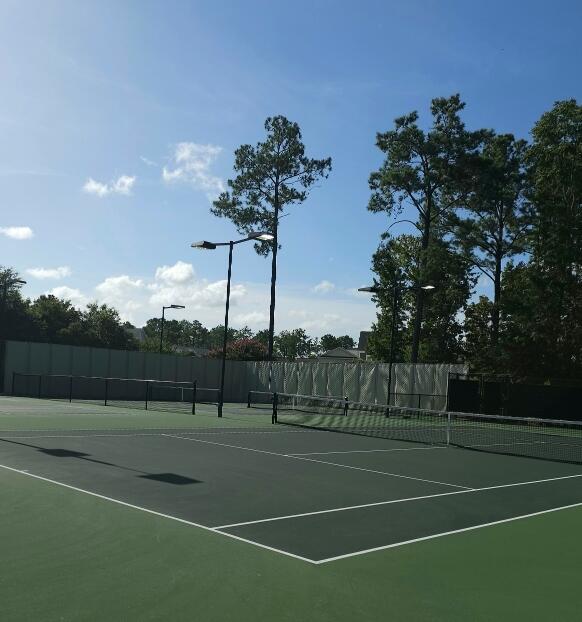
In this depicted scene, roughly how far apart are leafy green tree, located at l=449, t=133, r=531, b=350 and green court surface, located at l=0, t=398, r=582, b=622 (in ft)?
102

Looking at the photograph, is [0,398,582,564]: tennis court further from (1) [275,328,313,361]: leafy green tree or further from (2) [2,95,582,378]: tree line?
(1) [275,328,313,361]: leafy green tree

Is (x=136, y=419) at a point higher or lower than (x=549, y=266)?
lower

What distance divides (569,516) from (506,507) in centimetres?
83

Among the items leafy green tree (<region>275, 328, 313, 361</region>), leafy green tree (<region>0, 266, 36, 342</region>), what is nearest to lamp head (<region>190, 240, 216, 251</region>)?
leafy green tree (<region>0, 266, 36, 342</region>)

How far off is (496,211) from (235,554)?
41.9 m

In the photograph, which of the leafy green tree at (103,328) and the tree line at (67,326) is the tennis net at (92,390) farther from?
the leafy green tree at (103,328)

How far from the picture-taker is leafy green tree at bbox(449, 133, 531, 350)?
42.3m

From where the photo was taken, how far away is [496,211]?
149 ft

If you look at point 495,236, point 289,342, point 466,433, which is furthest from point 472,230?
point 289,342

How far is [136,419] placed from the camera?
→ 23.9 m

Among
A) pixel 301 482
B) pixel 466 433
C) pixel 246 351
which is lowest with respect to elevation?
pixel 466 433

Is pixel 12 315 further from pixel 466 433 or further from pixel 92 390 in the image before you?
pixel 466 433

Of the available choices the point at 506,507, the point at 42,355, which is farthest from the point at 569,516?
the point at 42,355

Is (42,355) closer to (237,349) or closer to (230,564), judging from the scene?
(237,349)
